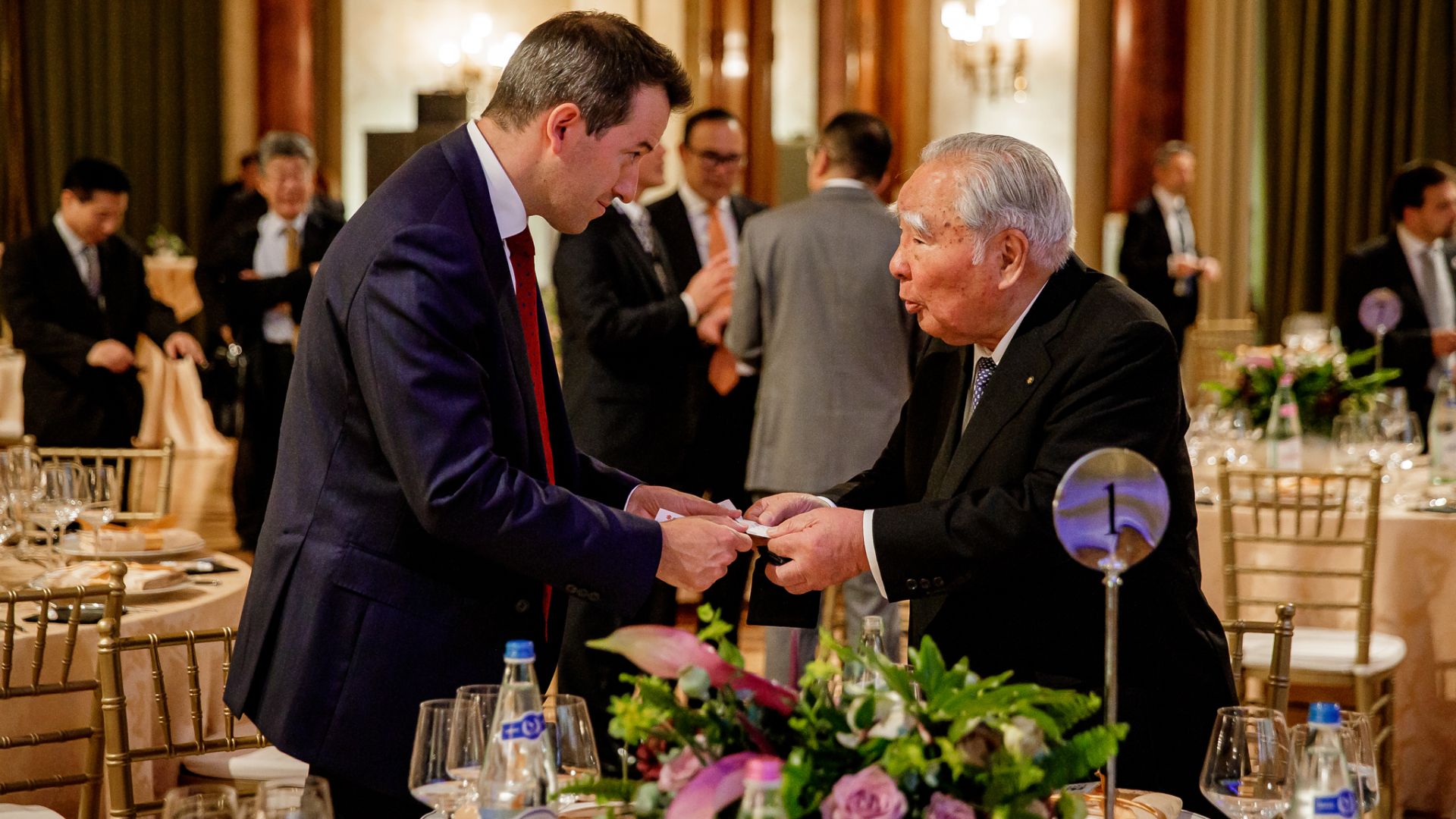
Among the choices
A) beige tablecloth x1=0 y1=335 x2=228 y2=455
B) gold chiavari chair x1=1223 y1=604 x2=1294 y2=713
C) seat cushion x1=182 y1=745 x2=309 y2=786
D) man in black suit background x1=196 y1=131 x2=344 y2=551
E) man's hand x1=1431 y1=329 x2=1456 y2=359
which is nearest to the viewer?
gold chiavari chair x1=1223 y1=604 x2=1294 y2=713

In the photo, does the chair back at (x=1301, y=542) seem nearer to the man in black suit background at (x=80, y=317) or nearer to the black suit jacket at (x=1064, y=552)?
the black suit jacket at (x=1064, y=552)

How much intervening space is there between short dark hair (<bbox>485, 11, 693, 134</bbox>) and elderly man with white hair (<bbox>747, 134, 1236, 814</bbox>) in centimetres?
45

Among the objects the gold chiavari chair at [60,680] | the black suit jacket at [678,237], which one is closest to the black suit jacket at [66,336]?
the black suit jacket at [678,237]

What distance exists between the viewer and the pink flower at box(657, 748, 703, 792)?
1.33 metres

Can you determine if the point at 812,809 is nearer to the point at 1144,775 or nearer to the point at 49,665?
the point at 1144,775

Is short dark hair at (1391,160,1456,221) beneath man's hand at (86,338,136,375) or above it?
above

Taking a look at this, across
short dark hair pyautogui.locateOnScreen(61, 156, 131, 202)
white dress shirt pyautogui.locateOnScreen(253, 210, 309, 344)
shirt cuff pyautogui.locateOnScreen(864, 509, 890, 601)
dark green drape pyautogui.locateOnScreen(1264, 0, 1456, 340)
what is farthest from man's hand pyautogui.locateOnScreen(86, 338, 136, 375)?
dark green drape pyautogui.locateOnScreen(1264, 0, 1456, 340)

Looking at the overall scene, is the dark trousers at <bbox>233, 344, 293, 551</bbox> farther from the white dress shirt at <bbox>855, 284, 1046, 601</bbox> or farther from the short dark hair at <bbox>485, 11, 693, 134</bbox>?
the short dark hair at <bbox>485, 11, 693, 134</bbox>

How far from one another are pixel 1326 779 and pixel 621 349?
11.6ft

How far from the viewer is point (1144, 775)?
2.24 m

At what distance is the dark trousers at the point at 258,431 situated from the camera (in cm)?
662

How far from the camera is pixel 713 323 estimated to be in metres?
5.05

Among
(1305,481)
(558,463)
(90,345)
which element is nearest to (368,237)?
(558,463)

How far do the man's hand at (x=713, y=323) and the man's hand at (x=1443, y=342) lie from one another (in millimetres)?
3003
